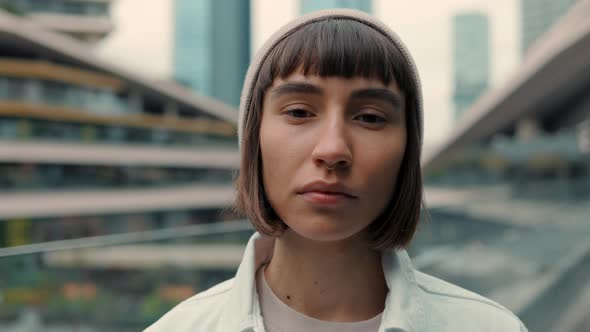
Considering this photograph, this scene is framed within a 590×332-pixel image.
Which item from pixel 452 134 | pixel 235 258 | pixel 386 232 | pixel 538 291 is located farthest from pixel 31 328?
pixel 452 134

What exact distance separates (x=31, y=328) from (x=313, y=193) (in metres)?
2.64

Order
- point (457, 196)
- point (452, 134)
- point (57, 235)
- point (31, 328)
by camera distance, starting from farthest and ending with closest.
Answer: point (452, 134)
point (57, 235)
point (457, 196)
point (31, 328)

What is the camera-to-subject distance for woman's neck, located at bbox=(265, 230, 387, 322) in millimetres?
1171

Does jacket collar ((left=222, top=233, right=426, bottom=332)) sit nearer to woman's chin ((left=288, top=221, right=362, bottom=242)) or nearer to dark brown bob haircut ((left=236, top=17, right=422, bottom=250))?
dark brown bob haircut ((left=236, top=17, right=422, bottom=250))

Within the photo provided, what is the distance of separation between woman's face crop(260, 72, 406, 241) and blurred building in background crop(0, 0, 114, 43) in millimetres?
43372

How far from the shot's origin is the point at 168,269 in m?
3.80

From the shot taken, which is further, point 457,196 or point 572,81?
point 572,81

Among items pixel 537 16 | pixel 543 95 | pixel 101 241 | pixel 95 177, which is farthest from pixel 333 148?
pixel 537 16

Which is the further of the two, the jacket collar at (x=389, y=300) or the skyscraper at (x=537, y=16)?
the skyscraper at (x=537, y=16)

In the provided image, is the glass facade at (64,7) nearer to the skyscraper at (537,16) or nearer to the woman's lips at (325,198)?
the woman's lips at (325,198)

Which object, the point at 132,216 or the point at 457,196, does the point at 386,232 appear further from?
the point at 132,216

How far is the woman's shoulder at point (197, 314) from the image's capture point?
118 centimetres

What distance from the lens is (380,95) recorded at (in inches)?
44.2

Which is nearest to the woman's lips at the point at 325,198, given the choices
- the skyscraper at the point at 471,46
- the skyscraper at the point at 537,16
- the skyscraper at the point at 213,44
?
the skyscraper at the point at 213,44
